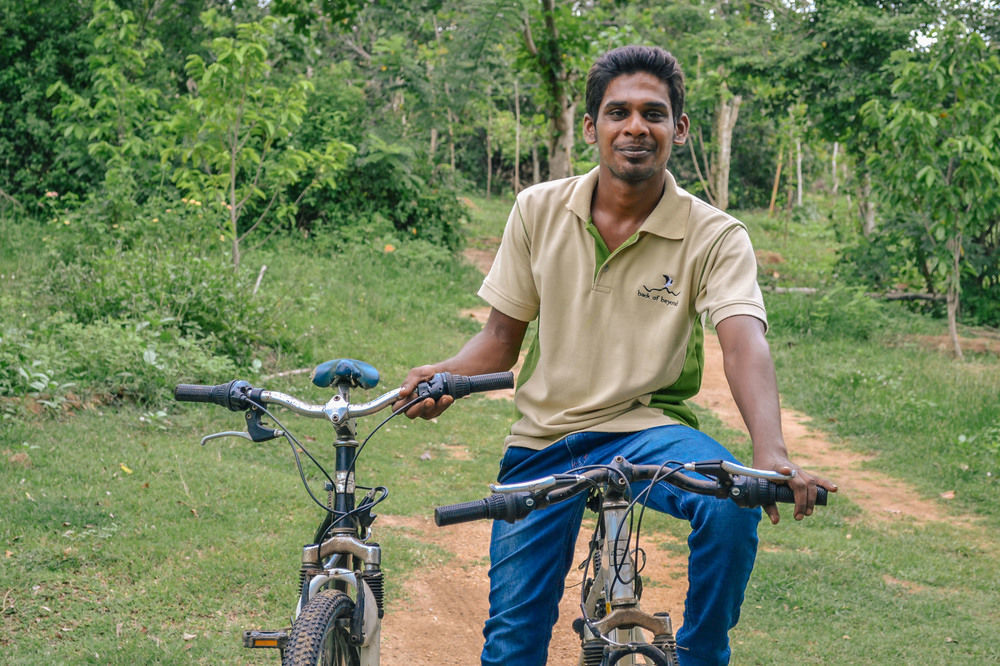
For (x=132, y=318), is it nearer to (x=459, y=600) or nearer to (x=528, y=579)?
(x=459, y=600)

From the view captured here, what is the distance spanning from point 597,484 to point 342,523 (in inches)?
27.5

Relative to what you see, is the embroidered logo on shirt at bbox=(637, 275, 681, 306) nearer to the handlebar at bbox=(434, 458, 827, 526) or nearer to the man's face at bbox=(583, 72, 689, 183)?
the man's face at bbox=(583, 72, 689, 183)

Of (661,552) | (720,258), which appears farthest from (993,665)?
(720,258)

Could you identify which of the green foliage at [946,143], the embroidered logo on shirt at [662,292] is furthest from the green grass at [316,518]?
the embroidered logo on shirt at [662,292]

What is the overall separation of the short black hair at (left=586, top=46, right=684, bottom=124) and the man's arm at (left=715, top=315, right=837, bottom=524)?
2.27 feet

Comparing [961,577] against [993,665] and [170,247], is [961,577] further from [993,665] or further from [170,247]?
[170,247]

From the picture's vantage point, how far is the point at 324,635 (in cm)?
239

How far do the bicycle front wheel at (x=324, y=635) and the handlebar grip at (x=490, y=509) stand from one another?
391 millimetres

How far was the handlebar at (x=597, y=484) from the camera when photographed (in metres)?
2.24

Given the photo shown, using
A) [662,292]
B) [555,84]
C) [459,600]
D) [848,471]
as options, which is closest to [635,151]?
[662,292]

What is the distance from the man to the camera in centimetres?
292

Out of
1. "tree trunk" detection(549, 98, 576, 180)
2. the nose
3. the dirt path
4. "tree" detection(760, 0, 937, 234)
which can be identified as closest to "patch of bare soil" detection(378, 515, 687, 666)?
the dirt path

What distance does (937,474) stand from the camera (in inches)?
297

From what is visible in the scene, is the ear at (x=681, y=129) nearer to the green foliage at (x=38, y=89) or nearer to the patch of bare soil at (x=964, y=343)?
the patch of bare soil at (x=964, y=343)
